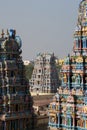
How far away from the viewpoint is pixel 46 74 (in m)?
56.2

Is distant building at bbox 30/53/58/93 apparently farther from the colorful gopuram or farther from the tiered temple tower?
the colorful gopuram

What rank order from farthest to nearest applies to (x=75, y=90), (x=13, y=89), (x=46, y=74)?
(x=46, y=74), (x=13, y=89), (x=75, y=90)

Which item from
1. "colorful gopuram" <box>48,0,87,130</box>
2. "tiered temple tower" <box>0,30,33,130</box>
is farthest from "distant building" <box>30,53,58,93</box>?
"colorful gopuram" <box>48,0,87,130</box>

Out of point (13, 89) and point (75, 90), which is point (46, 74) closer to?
point (13, 89)

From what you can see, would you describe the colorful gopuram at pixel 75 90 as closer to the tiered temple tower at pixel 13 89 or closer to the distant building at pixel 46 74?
the tiered temple tower at pixel 13 89

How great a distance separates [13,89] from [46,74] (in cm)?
2856

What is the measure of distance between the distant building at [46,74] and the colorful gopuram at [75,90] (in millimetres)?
32003

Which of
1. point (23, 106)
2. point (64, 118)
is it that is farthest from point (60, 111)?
point (23, 106)

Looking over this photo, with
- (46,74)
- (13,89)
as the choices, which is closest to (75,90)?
(13,89)

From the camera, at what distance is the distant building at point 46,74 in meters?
56.2

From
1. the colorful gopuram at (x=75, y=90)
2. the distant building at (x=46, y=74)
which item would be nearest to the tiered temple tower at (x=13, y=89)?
the colorful gopuram at (x=75, y=90)

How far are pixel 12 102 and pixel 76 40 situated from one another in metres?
6.71

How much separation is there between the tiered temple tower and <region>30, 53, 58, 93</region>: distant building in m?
27.5

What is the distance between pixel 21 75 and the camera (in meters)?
28.4
